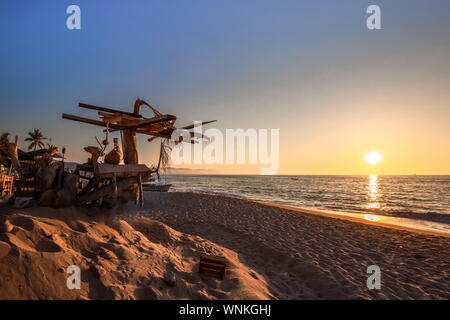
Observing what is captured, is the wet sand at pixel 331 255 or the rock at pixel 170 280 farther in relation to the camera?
the wet sand at pixel 331 255

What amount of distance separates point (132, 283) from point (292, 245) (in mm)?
6956

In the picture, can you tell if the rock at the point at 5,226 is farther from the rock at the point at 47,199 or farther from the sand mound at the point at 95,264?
the rock at the point at 47,199

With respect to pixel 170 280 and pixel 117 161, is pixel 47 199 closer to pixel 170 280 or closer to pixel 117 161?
pixel 117 161

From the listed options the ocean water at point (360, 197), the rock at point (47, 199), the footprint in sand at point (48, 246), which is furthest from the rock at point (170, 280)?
the ocean water at point (360, 197)

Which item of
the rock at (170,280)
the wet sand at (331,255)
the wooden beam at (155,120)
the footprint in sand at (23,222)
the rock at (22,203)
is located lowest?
the wet sand at (331,255)

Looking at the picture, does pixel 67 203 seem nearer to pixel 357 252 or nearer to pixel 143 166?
pixel 143 166

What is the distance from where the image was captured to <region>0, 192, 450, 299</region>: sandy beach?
357 centimetres

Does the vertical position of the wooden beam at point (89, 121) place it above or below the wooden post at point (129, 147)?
above

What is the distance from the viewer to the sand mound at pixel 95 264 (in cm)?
329

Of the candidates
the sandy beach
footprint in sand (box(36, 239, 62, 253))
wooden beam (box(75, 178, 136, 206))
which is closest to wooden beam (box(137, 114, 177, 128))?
wooden beam (box(75, 178, 136, 206))

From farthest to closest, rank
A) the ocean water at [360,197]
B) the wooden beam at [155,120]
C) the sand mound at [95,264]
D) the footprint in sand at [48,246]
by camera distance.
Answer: the ocean water at [360,197] < the wooden beam at [155,120] < the footprint in sand at [48,246] < the sand mound at [95,264]

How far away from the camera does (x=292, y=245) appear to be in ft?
29.6

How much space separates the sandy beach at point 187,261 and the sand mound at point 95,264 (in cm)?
2

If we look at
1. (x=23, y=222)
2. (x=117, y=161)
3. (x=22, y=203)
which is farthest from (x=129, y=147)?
(x=23, y=222)
